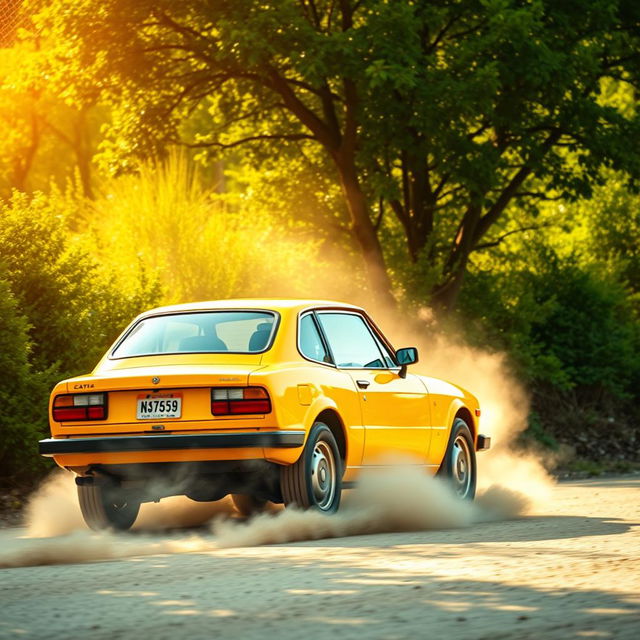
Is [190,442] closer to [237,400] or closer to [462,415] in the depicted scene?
[237,400]

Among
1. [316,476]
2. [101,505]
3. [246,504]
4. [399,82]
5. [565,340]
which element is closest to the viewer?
[316,476]

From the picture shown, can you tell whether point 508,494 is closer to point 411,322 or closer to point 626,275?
point 411,322

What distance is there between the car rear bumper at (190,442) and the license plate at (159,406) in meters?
0.15

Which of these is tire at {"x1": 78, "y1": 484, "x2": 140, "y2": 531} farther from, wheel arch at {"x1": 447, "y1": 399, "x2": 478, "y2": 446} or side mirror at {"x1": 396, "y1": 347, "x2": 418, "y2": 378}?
wheel arch at {"x1": 447, "y1": 399, "x2": 478, "y2": 446}

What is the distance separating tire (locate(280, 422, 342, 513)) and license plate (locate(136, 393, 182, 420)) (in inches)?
33.8

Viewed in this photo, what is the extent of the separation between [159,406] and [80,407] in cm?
63

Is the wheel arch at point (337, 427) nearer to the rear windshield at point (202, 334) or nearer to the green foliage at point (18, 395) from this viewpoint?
the rear windshield at point (202, 334)

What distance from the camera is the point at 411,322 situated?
79.7 ft

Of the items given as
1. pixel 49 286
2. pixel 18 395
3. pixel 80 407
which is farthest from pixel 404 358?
pixel 49 286

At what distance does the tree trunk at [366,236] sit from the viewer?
24625 millimetres

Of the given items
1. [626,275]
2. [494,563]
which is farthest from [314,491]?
[626,275]

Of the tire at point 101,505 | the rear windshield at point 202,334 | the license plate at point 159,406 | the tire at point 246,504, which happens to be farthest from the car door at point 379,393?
the tire at point 101,505

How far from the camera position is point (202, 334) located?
1057 centimetres

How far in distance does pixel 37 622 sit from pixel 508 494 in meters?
7.13
